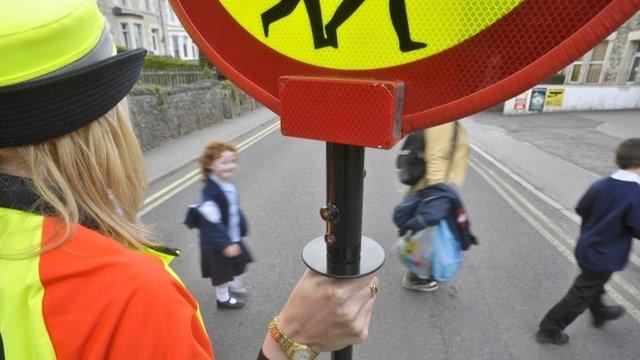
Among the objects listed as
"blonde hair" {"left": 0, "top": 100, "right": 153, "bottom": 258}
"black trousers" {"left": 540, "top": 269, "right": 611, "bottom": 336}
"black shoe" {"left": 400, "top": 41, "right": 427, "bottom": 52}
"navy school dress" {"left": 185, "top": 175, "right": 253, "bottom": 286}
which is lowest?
"black trousers" {"left": 540, "top": 269, "right": 611, "bottom": 336}

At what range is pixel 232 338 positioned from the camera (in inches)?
128

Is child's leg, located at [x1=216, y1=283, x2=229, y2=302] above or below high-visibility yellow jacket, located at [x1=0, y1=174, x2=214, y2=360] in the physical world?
below

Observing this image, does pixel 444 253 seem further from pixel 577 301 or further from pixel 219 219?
pixel 219 219

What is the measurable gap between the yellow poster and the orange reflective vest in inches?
796

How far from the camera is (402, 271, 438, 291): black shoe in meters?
3.84

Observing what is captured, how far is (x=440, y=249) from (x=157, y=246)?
9.09 ft

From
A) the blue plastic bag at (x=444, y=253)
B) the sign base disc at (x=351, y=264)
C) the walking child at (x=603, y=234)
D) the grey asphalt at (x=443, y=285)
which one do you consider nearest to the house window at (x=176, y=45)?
the grey asphalt at (x=443, y=285)

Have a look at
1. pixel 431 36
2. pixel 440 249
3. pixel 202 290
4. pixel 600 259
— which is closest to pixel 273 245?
pixel 202 290

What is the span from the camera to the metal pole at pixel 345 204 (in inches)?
27.0

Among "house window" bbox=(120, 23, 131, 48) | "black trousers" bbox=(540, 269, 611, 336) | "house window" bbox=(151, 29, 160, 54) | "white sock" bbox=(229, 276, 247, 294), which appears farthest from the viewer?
"house window" bbox=(151, 29, 160, 54)

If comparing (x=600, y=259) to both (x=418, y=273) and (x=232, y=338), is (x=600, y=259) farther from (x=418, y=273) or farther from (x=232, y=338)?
(x=232, y=338)

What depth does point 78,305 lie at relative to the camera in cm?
72

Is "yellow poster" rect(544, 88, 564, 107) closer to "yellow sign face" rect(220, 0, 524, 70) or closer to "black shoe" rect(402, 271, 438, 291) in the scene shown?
"black shoe" rect(402, 271, 438, 291)

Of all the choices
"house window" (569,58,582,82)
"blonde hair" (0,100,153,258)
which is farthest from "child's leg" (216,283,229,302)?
"house window" (569,58,582,82)
